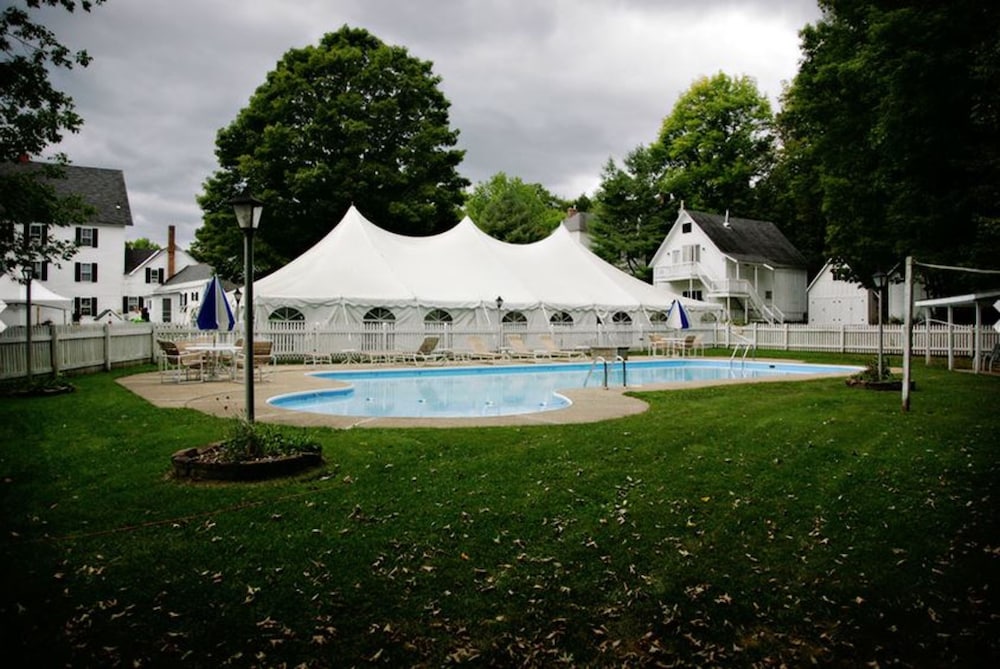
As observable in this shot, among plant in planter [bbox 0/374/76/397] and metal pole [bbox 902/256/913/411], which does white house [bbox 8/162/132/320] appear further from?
metal pole [bbox 902/256/913/411]


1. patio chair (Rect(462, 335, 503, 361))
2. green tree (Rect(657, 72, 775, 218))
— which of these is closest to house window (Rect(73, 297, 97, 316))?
patio chair (Rect(462, 335, 503, 361))

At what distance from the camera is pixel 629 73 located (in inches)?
615

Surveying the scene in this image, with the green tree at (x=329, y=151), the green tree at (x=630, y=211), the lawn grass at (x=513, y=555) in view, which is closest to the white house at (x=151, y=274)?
the green tree at (x=329, y=151)

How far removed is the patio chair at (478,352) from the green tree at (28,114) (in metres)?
12.6

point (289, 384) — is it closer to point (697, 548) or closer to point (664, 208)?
point (697, 548)

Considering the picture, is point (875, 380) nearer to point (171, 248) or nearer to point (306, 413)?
point (306, 413)

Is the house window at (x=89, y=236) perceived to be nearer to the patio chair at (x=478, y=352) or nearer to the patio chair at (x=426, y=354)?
the patio chair at (x=426, y=354)

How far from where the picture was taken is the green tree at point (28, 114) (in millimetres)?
9062

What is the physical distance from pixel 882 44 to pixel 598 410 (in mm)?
15532

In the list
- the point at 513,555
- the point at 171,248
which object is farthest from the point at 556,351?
the point at 171,248

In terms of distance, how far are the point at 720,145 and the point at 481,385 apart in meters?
35.3

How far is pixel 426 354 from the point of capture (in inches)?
794

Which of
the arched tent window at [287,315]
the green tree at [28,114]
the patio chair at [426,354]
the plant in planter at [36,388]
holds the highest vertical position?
the green tree at [28,114]

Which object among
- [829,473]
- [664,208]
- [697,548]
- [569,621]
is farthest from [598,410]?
[664,208]
